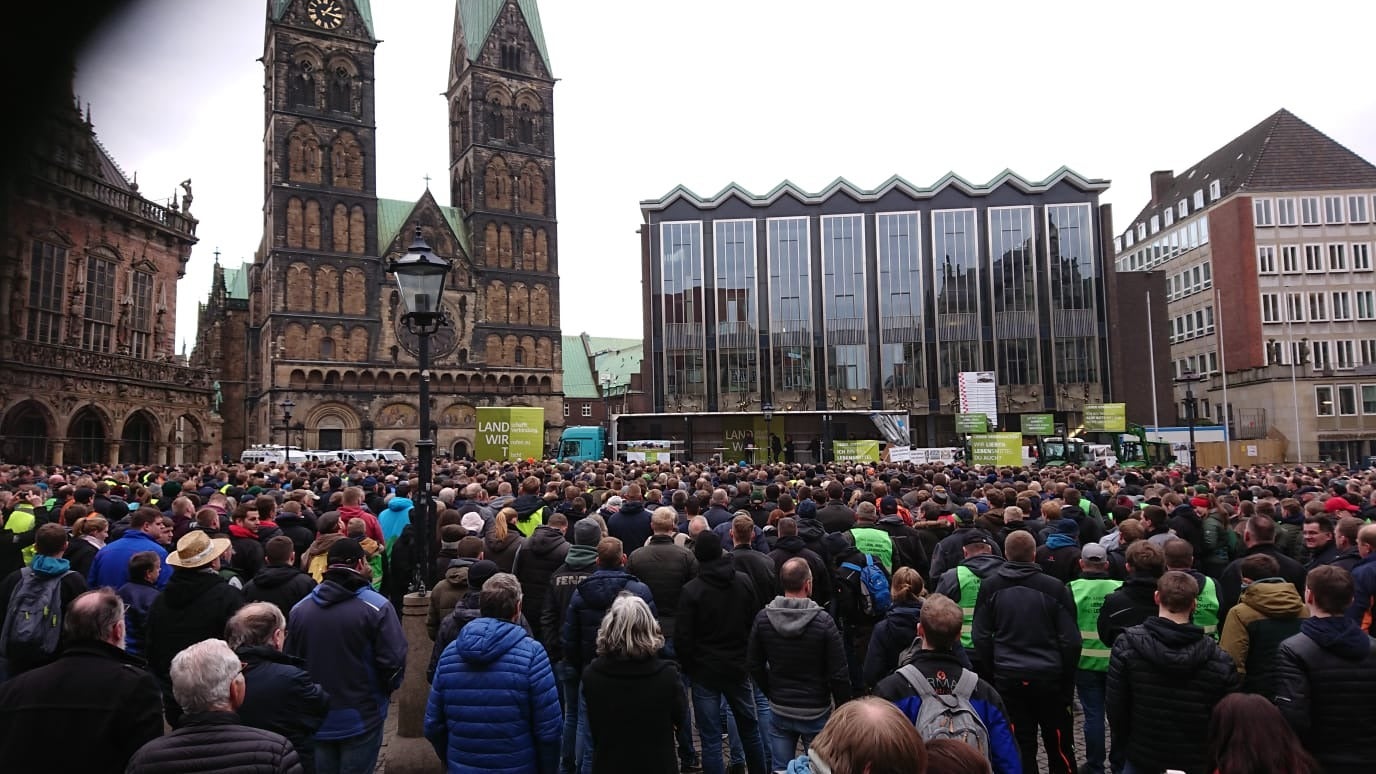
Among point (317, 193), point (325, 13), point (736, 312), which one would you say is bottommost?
point (736, 312)

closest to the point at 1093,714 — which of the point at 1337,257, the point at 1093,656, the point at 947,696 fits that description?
the point at 1093,656

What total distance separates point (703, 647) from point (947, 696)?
2658 millimetres

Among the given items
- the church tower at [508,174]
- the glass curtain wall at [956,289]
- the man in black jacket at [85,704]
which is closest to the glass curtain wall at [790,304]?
the glass curtain wall at [956,289]

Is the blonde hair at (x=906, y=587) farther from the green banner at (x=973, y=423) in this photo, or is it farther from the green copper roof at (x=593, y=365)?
the green copper roof at (x=593, y=365)

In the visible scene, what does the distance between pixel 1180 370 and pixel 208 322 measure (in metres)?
75.9

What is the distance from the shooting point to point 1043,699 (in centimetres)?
584

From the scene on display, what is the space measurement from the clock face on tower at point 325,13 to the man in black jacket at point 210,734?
6870 centimetres

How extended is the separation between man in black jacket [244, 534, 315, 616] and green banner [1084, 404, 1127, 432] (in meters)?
31.9

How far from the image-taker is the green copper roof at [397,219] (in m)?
66.7

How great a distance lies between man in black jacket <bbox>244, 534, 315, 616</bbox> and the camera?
6.20 meters

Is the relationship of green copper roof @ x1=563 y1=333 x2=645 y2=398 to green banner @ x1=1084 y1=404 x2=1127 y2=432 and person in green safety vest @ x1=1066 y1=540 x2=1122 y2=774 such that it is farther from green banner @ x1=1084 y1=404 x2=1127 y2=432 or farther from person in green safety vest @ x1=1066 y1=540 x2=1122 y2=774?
person in green safety vest @ x1=1066 y1=540 x2=1122 y2=774

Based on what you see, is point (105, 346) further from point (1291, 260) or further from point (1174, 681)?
point (1291, 260)

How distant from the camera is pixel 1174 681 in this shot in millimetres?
4625

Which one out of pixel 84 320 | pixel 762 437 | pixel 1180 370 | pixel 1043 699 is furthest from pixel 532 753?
pixel 1180 370
